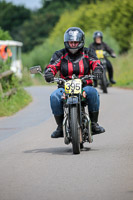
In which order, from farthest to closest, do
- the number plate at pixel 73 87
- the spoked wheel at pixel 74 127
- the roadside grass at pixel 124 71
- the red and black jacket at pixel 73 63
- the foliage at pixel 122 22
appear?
the foliage at pixel 122 22
the roadside grass at pixel 124 71
the red and black jacket at pixel 73 63
the number plate at pixel 73 87
the spoked wheel at pixel 74 127

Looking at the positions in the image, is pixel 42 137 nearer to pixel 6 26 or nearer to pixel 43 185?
pixel 43 185

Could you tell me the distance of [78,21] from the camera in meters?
65.1

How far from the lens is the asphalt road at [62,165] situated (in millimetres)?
6379

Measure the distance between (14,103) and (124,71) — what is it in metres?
15.3

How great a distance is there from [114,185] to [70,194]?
56 cm

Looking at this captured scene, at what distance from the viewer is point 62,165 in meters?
7.97

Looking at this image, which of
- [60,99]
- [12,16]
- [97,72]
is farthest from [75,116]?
[12,16]

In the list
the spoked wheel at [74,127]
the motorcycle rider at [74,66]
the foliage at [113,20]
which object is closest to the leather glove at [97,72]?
the motorcycle rider at [74,66]

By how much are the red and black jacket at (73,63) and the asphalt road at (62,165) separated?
108 cm

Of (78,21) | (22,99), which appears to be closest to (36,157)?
(22,99)

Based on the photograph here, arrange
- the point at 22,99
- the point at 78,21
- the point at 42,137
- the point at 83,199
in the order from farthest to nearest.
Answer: the point at 78,21 < the point at 22,99 < the point at 42,137 < the point at 83,199

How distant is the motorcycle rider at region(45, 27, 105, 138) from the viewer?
9.16 m

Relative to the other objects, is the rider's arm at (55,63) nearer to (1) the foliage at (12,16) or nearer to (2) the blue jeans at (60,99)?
(2) the blue jeans at (60,99)

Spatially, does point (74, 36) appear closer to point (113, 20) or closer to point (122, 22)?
point (122, 22)
